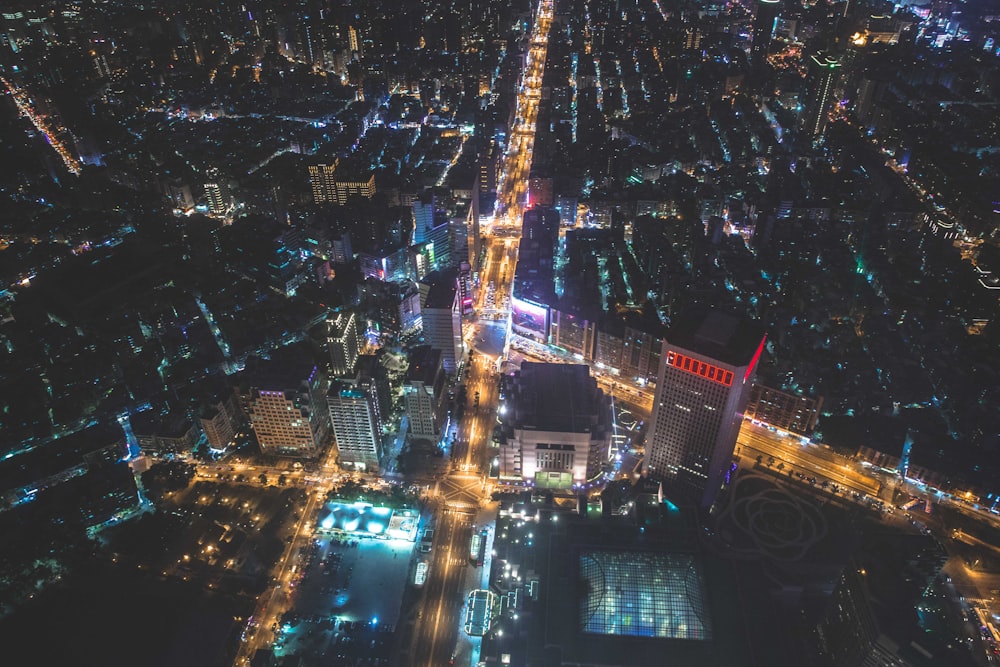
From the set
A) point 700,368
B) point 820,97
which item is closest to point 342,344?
point 700,368

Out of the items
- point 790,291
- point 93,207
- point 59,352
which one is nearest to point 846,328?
point 790,291

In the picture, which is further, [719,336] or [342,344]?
[342,344]

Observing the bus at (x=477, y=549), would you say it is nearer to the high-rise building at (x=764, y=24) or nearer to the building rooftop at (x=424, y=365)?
the building rooftop at (x=424, y=365)

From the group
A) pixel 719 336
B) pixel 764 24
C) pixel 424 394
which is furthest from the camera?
pixel 764 24

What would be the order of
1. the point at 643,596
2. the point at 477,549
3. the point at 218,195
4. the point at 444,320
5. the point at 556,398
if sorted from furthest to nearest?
the point at 218,195, the point at 444,320, the point at 556,398, the point at 477,549, the point at 643,596

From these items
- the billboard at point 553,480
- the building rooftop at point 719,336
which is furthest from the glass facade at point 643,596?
the building rooftop at point 719,336

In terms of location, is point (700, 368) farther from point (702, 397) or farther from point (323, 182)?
point (323, 182)
